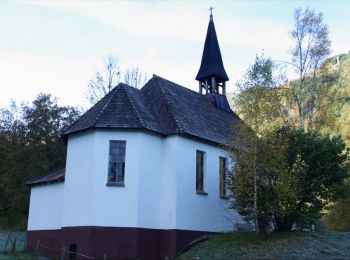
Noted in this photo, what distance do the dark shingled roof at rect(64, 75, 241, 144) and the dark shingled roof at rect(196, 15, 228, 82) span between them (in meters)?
4.09

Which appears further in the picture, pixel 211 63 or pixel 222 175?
pixel 211 63

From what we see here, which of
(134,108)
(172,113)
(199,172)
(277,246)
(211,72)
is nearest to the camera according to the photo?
(277,246)

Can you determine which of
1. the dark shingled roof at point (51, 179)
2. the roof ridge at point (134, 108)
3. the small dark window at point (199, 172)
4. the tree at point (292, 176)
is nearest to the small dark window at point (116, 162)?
the roof ridge at point (134, 108)

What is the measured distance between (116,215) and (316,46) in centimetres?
1881

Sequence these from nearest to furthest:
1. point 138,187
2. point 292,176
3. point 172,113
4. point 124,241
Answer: point 292,176, point 124,241, point 138,187, point 172,113

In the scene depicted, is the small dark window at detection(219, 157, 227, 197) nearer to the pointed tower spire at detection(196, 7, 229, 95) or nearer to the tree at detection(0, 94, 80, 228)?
the pointed tower spire at detection(196, 7, 229, 95)

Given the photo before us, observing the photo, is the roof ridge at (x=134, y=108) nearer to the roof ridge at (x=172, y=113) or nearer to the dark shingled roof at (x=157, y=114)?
the dark shingled roof at (x=157, y=114)

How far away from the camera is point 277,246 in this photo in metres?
19.2

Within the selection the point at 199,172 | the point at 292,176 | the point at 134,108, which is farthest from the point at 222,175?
the point at 134,108

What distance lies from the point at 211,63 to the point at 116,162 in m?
15.0

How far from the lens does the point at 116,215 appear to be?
21.6 metres

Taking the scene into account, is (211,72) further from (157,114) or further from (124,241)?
(124,241)

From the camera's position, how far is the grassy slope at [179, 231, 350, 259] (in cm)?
1841

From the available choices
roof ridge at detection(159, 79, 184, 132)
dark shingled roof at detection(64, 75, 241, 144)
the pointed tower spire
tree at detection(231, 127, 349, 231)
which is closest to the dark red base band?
tree at detection(231, 127, 349, 231)
